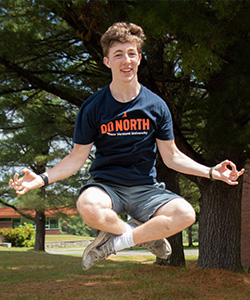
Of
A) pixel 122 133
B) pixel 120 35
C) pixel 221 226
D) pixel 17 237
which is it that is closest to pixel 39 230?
pixel 17 237

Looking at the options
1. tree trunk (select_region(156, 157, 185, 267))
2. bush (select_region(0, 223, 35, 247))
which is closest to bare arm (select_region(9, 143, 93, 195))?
tree trunk (select_region(156, 157, 185, 267))

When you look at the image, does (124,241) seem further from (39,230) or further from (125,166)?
Result: (39,230)

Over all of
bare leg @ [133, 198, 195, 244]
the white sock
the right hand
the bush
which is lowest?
the bush

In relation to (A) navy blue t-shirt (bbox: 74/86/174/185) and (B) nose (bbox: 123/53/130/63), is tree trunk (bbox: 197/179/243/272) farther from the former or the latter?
(B) nose (bbox: 123/53/130/63)

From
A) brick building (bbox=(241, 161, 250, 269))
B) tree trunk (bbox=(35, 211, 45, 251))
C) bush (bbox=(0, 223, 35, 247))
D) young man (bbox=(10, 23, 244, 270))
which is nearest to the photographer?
young man (bbox=(10, 23, 244, 270))

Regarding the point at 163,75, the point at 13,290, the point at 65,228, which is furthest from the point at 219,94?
the point at 65,228

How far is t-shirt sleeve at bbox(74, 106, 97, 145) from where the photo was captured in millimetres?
2613

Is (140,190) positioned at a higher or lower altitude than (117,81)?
lower

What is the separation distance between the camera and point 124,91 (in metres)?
2.63

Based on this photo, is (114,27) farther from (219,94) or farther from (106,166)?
(219,94)

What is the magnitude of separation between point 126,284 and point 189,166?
664cm

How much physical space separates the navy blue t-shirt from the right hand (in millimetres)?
375

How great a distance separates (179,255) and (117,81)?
9.48 m

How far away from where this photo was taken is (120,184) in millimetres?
2592
